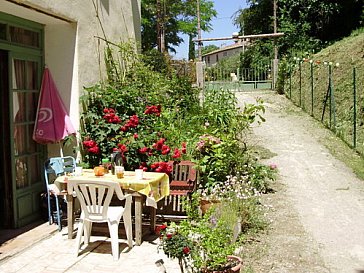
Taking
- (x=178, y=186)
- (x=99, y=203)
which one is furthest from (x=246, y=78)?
(x=99, y=203)

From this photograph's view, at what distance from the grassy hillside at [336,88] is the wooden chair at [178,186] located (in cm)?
520

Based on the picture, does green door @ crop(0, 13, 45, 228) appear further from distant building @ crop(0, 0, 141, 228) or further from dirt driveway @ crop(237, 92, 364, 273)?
dirt driveway @ crop(237, 92, 364, 273)

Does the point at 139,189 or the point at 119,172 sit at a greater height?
the point at 119,172

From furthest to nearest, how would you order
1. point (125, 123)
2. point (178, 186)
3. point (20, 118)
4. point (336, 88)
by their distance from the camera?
point (336, 88) < point (125, 123) < point (178, 186) < point (20, 118)

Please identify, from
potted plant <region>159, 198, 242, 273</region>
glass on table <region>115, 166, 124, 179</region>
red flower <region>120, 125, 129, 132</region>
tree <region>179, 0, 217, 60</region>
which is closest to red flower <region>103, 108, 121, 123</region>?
red flower <region>120, 125, 129, 132</region>

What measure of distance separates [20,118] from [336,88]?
983 centimetres

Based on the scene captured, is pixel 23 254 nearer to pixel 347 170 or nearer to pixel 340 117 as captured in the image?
pixel 347 170

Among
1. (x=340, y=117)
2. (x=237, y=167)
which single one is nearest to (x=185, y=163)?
(x=237, y=167)

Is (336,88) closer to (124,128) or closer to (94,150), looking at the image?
(124,128)

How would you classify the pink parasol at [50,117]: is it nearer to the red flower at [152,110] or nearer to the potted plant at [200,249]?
the red flower at [152,110]

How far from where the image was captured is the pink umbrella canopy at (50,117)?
20.7ft

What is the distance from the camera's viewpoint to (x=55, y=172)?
20.7 feet

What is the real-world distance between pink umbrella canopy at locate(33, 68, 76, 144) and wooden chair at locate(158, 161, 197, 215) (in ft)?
5.53

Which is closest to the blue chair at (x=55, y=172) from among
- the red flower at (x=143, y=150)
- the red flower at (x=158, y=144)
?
the red flower at (x=143, y=150)
